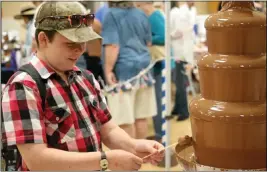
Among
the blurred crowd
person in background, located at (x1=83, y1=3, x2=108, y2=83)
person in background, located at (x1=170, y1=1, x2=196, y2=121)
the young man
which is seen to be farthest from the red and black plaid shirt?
person in background, located at (x1=170, y1=1, x2=196, y2=121)

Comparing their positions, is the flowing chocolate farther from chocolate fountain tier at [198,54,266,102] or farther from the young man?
the young man

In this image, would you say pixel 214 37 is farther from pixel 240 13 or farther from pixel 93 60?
pixel 93 60

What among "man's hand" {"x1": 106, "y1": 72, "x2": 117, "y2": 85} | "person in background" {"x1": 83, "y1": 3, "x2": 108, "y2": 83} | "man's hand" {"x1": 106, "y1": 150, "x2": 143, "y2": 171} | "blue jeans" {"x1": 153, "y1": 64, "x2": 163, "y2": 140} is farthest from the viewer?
"blue jeans" {"x1": 153, "y1": 64, "x2": 163, "y2": 140}

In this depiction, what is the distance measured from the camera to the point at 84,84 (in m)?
1.41

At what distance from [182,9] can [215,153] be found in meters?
2.50

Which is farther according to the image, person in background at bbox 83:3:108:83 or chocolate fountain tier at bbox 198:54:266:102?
person in background at bbox 83:3:108:83

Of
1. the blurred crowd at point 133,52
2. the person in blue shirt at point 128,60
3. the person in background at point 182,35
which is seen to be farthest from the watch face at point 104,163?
the person in background at point 182,35

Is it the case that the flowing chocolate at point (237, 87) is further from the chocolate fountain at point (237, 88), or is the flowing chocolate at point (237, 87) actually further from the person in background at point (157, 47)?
the person in background at point (157, 47)

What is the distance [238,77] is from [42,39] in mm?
657

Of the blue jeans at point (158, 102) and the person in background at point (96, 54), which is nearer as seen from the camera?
the person in background at point (96, 54)

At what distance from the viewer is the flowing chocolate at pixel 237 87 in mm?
910

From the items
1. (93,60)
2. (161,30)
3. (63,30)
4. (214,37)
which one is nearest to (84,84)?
(63,30)

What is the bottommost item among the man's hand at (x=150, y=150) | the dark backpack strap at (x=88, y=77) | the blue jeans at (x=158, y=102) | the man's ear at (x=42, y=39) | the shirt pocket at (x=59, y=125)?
the blue jeans at (x=158, y=102)

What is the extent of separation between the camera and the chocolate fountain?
0.91 metres
